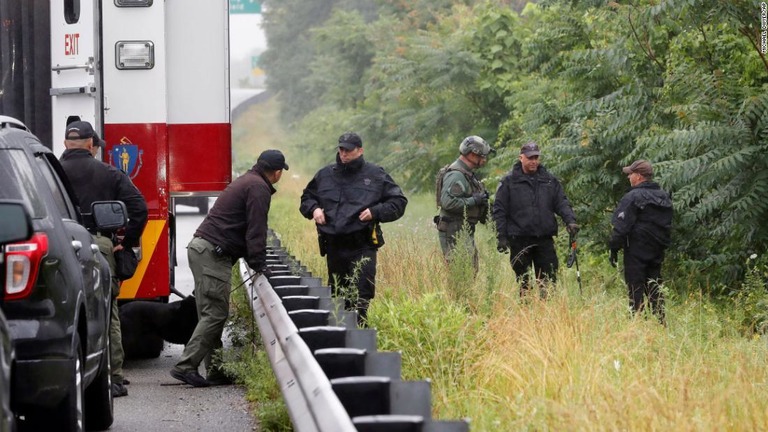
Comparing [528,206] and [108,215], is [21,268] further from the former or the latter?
[528,206]

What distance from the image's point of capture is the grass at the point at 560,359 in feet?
22.6

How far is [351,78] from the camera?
47.6m

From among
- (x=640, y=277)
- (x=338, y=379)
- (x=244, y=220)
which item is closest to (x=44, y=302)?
(x=338, y=379)

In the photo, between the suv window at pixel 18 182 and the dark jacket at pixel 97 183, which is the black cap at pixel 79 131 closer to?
the dark jacket at pixel 97 183

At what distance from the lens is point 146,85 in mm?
11969

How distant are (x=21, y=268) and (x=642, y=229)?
8.35m

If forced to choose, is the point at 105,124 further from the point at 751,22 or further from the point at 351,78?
the point at 351,78

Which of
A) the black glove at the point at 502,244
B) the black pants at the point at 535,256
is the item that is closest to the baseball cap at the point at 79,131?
the black glove at the point at 502,244

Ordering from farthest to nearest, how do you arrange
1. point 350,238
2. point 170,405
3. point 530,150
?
point 530,150
point 350,238
point 170,405

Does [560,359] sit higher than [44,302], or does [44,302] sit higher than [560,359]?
[44,302]

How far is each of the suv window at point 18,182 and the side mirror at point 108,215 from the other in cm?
161

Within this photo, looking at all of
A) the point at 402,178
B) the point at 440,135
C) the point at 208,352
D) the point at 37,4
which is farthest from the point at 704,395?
the point at 402,178

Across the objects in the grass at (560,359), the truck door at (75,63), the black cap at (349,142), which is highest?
the truck door at (75,63)

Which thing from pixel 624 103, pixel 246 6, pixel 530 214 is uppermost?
pixel 246 6
